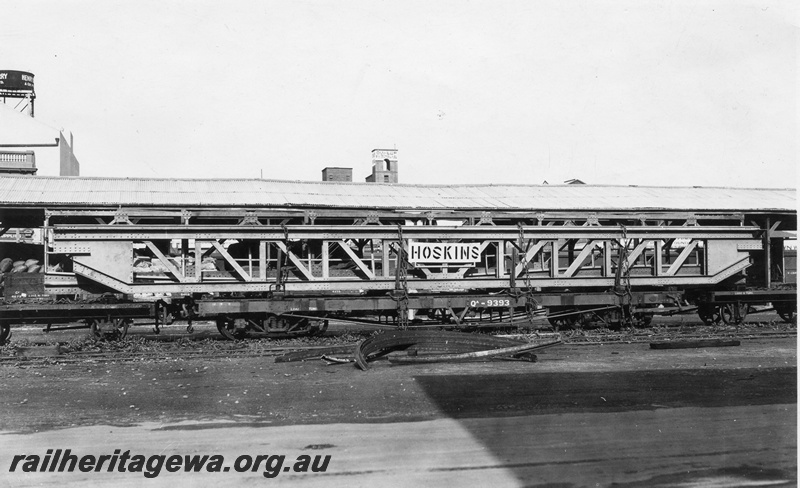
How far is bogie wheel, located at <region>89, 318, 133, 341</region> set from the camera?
50.5ft

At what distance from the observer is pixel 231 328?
643 inches

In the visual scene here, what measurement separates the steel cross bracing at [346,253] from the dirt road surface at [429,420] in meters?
3.45

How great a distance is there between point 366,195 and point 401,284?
4.18m

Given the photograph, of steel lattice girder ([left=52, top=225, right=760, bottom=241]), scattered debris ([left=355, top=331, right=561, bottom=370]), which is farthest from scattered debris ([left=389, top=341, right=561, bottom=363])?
steel lattice girder ([left=52, top=225, right=760, bottom=241])

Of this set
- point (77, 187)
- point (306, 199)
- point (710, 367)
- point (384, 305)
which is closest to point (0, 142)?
point (77, 187)

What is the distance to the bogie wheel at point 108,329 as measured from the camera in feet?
50.5

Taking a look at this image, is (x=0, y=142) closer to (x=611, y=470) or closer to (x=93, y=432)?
(x=93, y=432)

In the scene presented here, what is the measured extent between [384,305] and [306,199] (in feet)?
14.5

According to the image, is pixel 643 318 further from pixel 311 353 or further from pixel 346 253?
pixel 311 353

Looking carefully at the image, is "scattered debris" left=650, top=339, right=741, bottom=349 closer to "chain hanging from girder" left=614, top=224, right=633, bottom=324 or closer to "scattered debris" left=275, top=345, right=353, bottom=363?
"chain hanging from girder" left=614, top=224, right=633, bottom=324

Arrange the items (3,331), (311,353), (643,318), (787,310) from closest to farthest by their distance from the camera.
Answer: (311,353), (3,331), (643,318), (787,310)

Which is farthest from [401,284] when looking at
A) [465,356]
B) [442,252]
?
[465,356]

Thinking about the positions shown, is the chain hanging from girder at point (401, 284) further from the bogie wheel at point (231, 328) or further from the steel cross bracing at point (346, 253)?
the bogie wheel at point (231, 328)

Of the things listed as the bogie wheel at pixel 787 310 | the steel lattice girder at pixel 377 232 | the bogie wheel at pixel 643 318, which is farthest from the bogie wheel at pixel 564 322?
the bogie wheel at pixel 787 310
